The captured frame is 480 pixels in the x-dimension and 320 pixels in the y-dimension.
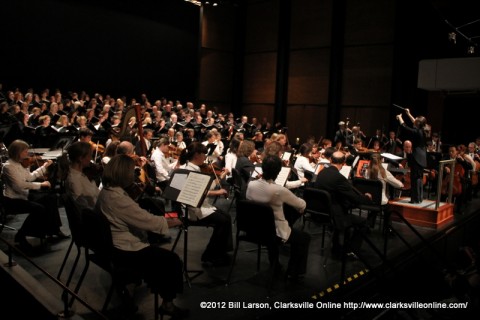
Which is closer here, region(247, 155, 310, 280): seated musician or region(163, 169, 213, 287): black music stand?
region(163, 169, 213, 287): black music stand

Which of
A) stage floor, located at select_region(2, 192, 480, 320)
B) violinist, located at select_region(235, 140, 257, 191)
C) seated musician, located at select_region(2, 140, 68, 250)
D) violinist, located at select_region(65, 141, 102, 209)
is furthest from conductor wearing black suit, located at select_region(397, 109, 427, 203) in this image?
seated musician, located at select_region(2, 140, 68, 250)

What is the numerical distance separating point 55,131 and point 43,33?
620 centimetres

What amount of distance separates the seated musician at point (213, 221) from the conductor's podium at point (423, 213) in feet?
11.2

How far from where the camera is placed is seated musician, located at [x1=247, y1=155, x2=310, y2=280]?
4.07 meters

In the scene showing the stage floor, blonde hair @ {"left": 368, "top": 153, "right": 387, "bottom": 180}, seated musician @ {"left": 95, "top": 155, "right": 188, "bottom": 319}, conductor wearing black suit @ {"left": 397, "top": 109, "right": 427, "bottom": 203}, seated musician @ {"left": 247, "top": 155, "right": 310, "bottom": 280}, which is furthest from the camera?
conductor wearing black suit @ {"left": 397, "top": 109, "right": 427, "bottom": 203}

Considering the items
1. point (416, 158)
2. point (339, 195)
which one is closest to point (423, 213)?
point (416, 158)

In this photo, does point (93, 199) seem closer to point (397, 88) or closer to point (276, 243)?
point (276, 243)

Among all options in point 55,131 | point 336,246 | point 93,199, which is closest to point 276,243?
point 336,246

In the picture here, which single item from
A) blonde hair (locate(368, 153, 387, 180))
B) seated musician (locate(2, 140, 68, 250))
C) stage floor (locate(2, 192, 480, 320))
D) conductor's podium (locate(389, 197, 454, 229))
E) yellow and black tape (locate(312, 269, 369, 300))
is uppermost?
blonde hair (locate(368, 153, 387, 180))

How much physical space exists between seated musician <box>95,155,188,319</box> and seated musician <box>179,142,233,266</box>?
1232 millimetres

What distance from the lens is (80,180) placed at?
4.23 m

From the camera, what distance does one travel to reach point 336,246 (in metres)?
5.23

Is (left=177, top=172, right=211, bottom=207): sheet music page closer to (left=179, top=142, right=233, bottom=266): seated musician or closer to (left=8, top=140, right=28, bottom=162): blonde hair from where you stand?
(left=179, top=142, right=233, bottom=266): seated musician

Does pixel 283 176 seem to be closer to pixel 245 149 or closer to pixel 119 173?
pixel 245 149
